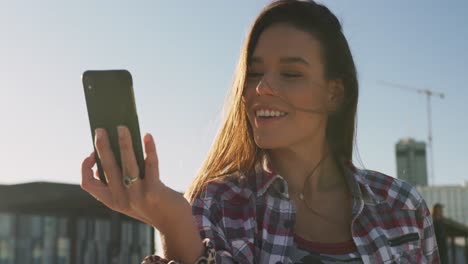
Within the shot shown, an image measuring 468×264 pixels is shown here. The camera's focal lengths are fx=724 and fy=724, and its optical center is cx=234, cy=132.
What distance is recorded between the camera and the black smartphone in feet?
6.65

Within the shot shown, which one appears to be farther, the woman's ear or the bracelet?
the woman's ear

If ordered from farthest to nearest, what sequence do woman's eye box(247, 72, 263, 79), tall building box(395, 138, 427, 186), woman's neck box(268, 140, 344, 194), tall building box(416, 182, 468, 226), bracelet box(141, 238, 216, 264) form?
tall building box(395, 138, 427, 186), tall building box(416, 182, 468, 226), woman's neck box(268, 140, 344, 194), woman's eye box(247, 72, 263, 79), bracelet box(141, 238, 216, 264)

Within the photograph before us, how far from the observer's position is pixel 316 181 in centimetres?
321

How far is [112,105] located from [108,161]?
16cm

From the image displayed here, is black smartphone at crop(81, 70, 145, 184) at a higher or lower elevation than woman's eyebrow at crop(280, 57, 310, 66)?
lower

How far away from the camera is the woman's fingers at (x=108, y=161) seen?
2014mm

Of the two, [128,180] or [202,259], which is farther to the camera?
[202,259]

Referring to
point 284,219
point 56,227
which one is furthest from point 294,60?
point 56,227

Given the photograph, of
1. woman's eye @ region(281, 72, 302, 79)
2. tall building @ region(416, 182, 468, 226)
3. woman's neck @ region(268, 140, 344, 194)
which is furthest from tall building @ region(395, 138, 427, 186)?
woman's eye @ region(281, 72, 302, 79)

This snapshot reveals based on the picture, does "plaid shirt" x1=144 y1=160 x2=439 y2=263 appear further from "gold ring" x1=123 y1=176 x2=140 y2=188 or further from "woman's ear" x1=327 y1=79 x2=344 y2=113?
"gold ring" x1=123 y1=176 x2=140 y2=188

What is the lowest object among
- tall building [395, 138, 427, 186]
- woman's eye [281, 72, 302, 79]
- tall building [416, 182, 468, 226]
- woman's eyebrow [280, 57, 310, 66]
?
tall building [416, 182, 468, 226]

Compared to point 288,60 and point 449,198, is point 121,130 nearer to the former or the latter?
point 288,60

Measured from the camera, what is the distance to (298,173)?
3.15m

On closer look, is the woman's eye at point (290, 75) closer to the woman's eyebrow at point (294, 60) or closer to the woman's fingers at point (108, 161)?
the woman's eyebrow at point (294, 60)
